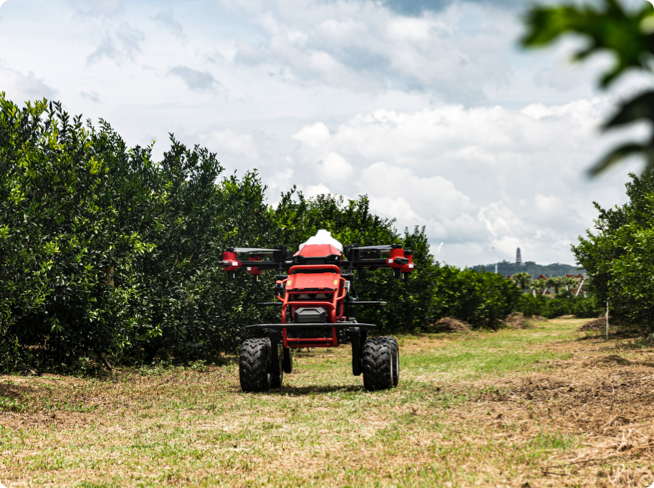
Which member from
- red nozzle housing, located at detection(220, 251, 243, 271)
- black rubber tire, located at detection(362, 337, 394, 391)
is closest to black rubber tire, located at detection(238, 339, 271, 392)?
red nozzle housing, located at detection(220, 251, 243, 271)

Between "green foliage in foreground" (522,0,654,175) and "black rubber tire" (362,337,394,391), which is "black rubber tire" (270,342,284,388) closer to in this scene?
"black rubber tire" (362,337,394,391)

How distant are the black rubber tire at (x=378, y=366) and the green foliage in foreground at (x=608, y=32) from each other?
805 centimetres

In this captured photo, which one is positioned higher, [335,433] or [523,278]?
[523,278]

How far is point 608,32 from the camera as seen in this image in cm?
87

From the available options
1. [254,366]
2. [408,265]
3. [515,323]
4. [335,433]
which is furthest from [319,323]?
[515,323]

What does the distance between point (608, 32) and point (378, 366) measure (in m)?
8.15

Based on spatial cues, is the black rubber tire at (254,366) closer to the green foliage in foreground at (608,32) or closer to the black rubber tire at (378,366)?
the black rubber tire at (378,366)

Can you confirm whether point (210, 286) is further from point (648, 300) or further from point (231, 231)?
point (648, 300)

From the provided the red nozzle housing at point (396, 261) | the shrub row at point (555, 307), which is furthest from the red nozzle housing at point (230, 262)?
the shrub row at point (555, 307)

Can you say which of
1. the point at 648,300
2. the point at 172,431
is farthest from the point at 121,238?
the point at 648,300

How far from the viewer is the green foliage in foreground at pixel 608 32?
862mm

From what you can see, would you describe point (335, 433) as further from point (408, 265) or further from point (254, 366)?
point (408, 265)

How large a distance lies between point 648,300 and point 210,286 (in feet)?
44.6

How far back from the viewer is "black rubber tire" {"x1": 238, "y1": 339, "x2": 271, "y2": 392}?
8.91m
